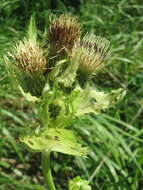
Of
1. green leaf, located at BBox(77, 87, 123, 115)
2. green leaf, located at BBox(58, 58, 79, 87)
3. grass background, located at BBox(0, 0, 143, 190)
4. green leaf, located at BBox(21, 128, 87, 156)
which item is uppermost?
green leaf, located at BBox(58, 58, 79, 87)

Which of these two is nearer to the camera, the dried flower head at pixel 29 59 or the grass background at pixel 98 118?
the dried flower head at pixel 29 59

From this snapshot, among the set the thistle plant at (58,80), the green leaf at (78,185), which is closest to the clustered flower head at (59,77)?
the thistle plant at (58,80)

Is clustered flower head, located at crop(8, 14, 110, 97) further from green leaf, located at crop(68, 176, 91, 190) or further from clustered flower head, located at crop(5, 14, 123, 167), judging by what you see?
green leaf, located at crop(68, 176, 91, 190)

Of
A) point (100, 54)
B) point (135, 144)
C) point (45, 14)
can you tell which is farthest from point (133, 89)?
point (100, 54)

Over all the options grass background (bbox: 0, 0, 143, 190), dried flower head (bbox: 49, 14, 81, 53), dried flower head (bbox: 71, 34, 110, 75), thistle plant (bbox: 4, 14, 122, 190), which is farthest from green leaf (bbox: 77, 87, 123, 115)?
grass background (bbox: 0, 0, 143, 190)

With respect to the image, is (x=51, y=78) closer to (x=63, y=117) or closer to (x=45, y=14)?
(x=63, y=117)

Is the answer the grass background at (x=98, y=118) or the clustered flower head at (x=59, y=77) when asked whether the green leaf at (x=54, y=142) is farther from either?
the grass background at (x=98, y=118)

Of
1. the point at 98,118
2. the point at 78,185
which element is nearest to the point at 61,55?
the point at 78,185
